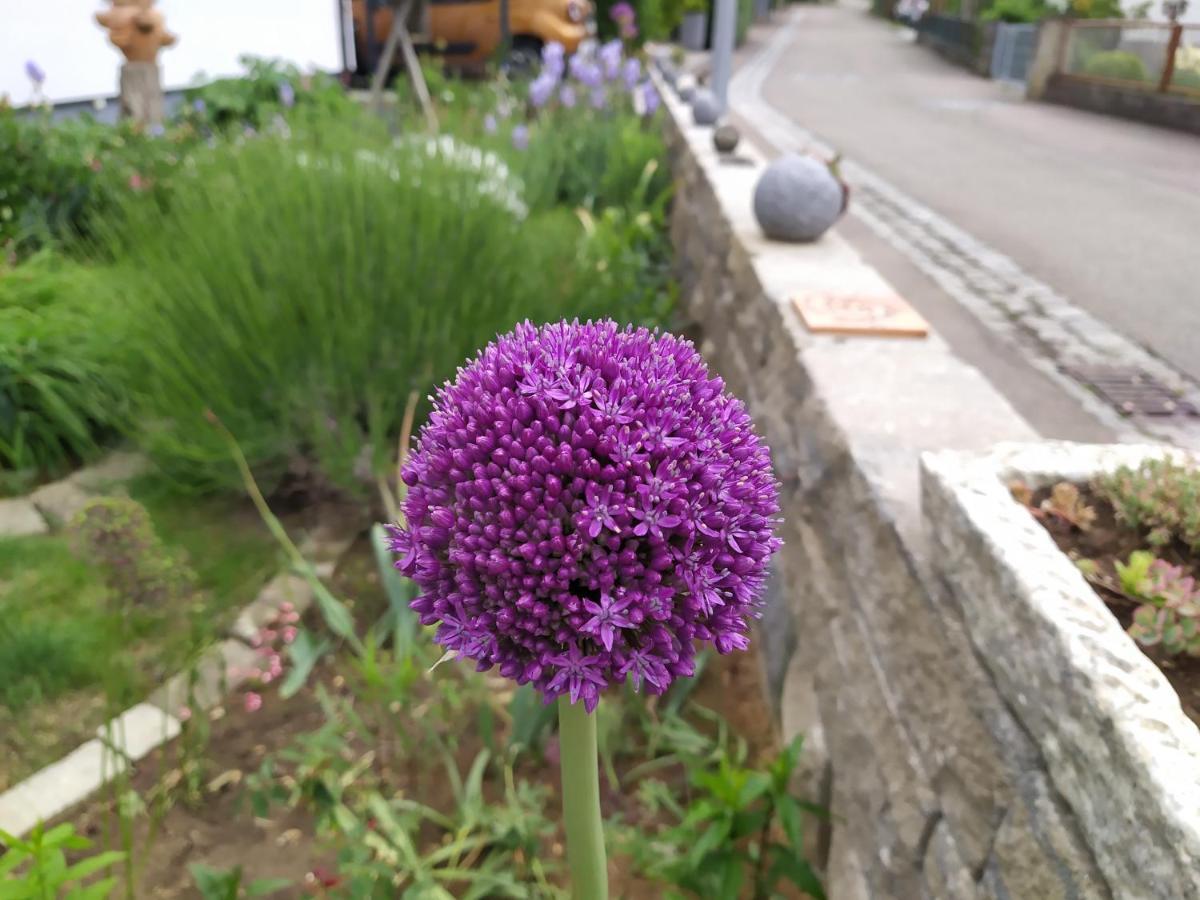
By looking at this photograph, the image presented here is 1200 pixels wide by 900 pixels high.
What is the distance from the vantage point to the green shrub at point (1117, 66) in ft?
37.4

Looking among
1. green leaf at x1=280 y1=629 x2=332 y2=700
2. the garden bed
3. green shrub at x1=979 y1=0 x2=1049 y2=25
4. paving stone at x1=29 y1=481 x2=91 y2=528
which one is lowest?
the garden bed

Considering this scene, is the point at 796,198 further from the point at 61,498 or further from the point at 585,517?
the point at 61,498

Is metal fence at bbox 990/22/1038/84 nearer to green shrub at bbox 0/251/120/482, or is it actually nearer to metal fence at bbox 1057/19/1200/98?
metal fence at bbox 1057/19/1200/98

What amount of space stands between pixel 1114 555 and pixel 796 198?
2382 millimetres

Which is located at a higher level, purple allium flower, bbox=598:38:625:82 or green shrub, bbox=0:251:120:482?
purple allium flower, bbox=598:38:625:82

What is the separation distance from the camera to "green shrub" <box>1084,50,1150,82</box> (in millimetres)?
11414

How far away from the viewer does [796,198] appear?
376 centimetres

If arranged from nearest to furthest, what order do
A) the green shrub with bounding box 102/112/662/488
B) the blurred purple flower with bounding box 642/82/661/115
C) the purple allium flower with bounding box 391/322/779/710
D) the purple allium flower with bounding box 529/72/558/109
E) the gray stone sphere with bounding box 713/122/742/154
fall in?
1. the purple allium flower with bounding box 391/322/779/710
2. the green shrub with bounding box 102/112/662/488
3. the gray stone sphere with bounding box 713/122/742/154
4. the purple allium flower with bounding box 529/72/558/109
5. the blurred purple flower with bounding box 642/82/661/115

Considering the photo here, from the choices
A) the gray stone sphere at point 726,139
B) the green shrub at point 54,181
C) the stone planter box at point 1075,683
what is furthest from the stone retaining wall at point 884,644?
the green shrub at point 54,181

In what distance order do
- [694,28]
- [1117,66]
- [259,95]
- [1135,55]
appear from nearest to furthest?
[259,95]
[1135,55]
[1117,66]
[694,28]

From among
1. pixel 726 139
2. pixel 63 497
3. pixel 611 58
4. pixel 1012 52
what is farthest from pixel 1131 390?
pixel 1012 52

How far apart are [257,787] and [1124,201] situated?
7.09 m

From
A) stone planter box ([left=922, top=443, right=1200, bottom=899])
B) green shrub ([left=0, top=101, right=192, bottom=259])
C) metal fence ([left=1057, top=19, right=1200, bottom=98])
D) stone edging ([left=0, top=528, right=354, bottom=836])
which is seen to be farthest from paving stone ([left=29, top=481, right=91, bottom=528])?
metal fence ([left=1057, top=19, right=1200, bottom=98])

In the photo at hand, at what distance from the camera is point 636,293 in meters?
4.88
